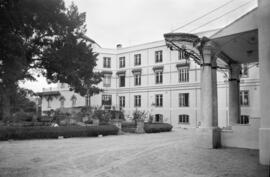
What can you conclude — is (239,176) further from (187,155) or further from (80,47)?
(80,47)

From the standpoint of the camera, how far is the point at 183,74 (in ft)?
107

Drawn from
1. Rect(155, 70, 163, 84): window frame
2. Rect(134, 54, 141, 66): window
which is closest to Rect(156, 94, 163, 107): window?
Rect(155, 70, 163, 84): window frame

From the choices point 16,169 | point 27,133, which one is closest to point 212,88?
point 16,169

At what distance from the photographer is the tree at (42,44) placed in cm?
708

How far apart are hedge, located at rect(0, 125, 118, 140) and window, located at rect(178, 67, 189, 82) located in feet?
48.4

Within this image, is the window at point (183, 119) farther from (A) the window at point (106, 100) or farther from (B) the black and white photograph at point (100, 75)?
(A) the window at point (106, 100)

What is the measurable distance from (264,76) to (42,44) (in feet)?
34.3

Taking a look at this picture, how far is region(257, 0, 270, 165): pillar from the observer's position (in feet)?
26.4

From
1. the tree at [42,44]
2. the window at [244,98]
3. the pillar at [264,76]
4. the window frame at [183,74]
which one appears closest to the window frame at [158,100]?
the window frame at [183,74]

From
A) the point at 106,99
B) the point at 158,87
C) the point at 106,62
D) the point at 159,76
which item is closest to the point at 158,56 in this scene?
the point at 159,76

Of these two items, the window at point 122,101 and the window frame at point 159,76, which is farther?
the window at point 122,101

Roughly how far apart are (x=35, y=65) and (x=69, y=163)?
9.23 metres

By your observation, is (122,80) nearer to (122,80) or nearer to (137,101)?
(122,80)

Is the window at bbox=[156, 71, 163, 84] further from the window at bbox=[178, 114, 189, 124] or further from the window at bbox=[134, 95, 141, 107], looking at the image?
the window at bbox=[178, 114, 189, 124]
